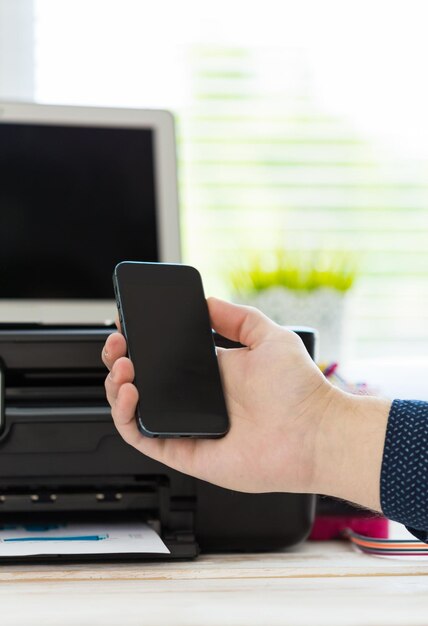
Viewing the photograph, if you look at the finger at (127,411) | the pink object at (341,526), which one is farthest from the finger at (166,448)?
the pink object at (341,526)

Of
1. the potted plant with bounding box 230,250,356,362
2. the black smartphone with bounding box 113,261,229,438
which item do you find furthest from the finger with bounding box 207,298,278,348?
the potted plant with bounding box 230,250,356,362

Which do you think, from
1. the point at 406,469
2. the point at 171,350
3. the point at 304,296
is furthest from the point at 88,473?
the point at 304,296

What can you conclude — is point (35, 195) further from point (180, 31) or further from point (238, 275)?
point (180, 31)

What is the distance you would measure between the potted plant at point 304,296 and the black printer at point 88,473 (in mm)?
333

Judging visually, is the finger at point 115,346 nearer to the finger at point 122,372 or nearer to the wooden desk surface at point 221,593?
the finger at point 122,372

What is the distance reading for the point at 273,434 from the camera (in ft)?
2.28

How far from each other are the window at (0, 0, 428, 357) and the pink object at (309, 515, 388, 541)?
0.57 metres

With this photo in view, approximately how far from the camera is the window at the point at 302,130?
1.45m

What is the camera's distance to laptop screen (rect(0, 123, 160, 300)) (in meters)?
0.95

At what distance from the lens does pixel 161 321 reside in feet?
2.29

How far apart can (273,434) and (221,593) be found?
14cm

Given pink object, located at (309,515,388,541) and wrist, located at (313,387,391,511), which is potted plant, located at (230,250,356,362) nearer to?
pink object, located at (309,515,388,541)

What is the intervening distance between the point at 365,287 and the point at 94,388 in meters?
0.78

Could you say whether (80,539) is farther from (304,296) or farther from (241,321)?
(304,296)
